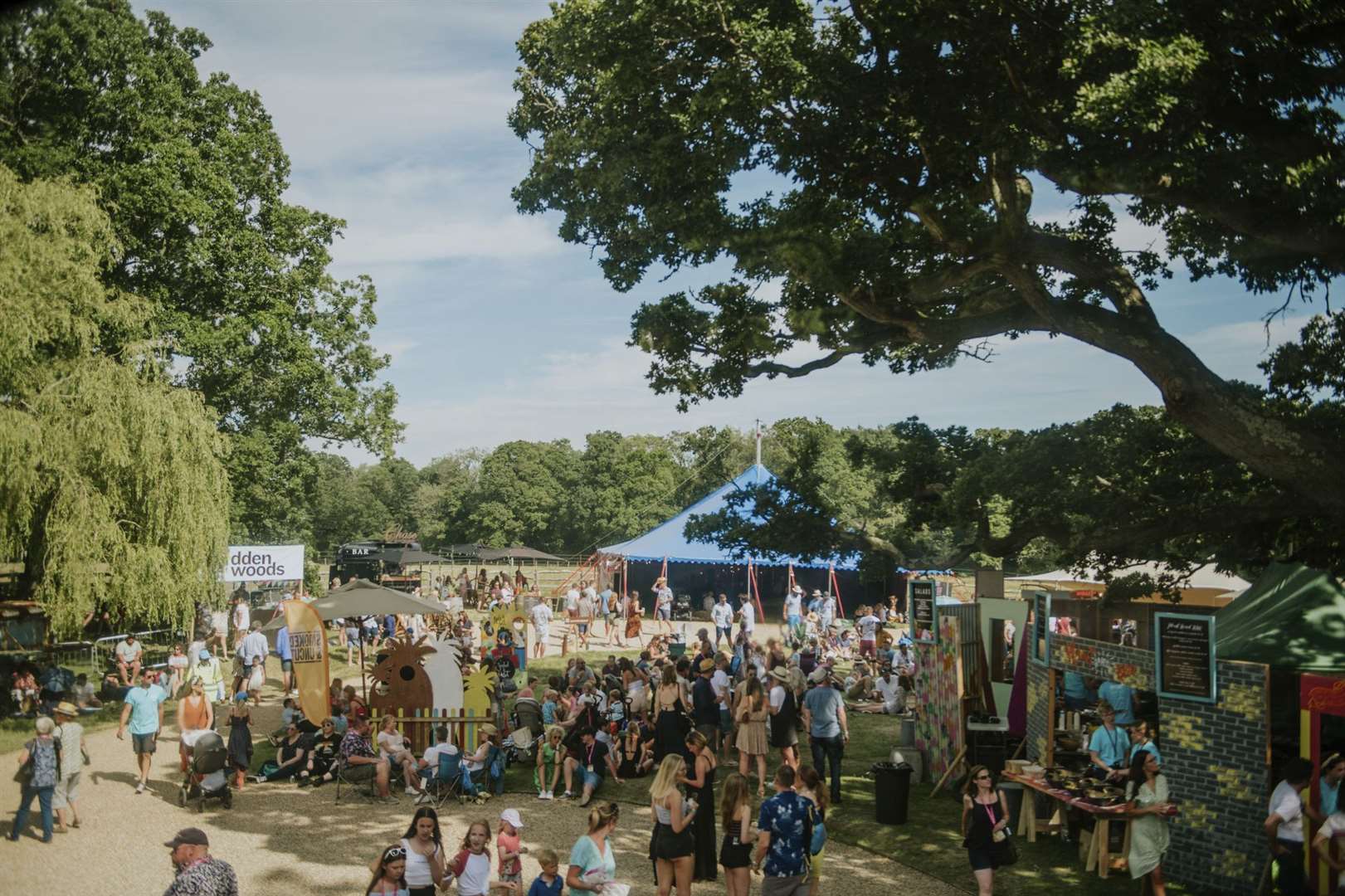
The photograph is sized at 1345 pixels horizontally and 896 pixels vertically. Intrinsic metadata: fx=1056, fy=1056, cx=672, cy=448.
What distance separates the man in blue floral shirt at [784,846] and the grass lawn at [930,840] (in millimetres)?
3013

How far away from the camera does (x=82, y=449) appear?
62.0ft

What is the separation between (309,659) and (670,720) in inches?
267

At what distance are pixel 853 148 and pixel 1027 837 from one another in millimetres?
8131

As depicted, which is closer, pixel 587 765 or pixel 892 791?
pixel 892 791

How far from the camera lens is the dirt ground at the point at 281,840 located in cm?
1012

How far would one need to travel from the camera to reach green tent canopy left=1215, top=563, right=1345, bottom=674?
1045 centimetres

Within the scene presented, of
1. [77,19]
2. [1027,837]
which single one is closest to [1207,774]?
[1027,837]

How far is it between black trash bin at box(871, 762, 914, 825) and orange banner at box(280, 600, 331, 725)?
833 cm

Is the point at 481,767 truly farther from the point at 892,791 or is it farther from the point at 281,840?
the point at 892,791

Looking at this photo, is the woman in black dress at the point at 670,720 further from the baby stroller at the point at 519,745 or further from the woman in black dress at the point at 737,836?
the woman in black dress at the point at 737,836

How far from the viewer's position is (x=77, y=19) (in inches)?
1043

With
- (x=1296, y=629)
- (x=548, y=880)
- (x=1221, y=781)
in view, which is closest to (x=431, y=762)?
(x=548, y=880)

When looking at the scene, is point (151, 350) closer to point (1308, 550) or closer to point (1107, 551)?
point (1107, 551)

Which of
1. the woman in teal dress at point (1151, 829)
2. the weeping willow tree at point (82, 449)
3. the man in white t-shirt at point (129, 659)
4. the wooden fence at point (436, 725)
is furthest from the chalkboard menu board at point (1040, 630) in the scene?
the man in white t-shirt at point (129, 659)
